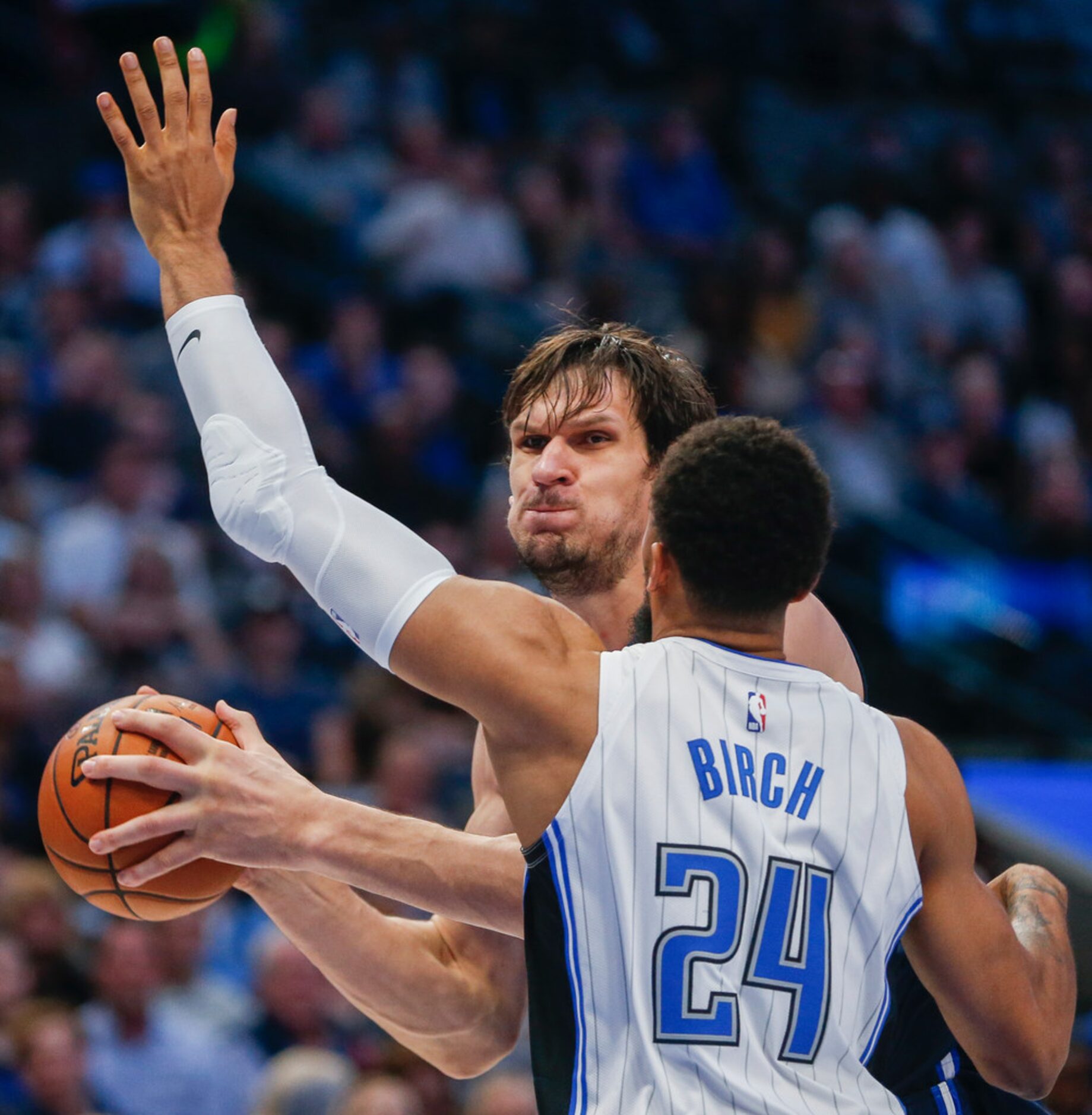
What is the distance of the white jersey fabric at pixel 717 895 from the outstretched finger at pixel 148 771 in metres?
0.68

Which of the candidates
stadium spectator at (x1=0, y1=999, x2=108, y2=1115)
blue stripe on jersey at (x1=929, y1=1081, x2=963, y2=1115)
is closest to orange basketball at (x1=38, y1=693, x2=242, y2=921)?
blue stripe on jersey at (x1=929, y1=1081, x2=963, y2=1115)

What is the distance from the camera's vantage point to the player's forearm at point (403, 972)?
377cm

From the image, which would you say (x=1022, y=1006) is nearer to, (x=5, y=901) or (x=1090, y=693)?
(x=5, y=901)

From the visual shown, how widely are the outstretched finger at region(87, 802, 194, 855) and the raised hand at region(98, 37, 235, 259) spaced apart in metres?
1.03

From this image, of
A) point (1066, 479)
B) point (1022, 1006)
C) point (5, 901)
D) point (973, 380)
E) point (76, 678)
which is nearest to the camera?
Answer: point (1022, 1006)

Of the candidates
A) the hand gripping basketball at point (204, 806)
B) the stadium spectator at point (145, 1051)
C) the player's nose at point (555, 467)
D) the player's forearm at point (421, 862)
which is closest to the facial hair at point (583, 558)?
the player's nose at point (555, 467)

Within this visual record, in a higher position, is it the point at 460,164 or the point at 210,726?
the point at 460,164

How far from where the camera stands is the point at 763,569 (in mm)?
2656

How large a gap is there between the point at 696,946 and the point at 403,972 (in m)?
1.47

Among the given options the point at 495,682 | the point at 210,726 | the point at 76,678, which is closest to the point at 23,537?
the point at 76,678

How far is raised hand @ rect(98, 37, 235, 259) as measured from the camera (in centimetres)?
309

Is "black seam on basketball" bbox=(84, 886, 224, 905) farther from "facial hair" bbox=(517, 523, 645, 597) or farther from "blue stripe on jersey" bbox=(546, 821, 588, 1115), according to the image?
"facial hair" bbox=(517, 523, 645, 597)

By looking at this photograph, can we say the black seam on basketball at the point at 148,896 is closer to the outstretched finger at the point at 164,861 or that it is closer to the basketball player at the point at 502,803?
the outstretched finger at the point at 164,861

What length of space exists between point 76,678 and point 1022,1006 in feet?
19.7
